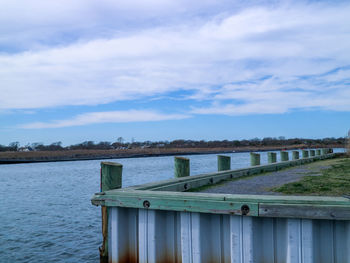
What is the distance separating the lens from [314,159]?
21109 mm

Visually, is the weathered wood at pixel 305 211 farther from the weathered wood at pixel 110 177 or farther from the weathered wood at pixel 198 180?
the weathered wood at pixel 110 177

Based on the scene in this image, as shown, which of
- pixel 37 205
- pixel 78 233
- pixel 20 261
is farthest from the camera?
pixel 37 205

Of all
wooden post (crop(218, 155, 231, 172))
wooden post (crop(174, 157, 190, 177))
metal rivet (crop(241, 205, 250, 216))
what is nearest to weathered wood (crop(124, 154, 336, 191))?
wooden post (crop(174, 157, 190, 177))

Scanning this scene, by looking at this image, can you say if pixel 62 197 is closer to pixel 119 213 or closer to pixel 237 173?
pixel 237 173

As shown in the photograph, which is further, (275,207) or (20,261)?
(20,261)

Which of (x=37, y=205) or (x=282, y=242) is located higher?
(x=282, y=242)

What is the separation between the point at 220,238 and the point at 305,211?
105cm

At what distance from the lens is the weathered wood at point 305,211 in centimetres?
365

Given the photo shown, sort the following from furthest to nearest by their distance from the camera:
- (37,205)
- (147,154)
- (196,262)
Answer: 1. (147,154)
2. (37,205)
3. (196,262)

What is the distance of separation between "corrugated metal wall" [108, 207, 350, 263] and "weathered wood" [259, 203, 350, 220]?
4.0 inches

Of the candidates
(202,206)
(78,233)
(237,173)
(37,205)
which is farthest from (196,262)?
(37,205)

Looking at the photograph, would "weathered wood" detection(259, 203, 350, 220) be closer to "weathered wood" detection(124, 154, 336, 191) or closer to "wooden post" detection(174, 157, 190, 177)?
"weathered wood" detection(124, 154, 336, 191)

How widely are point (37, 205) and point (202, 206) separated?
16.1 metres

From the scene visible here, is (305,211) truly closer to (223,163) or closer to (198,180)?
(198,180)
